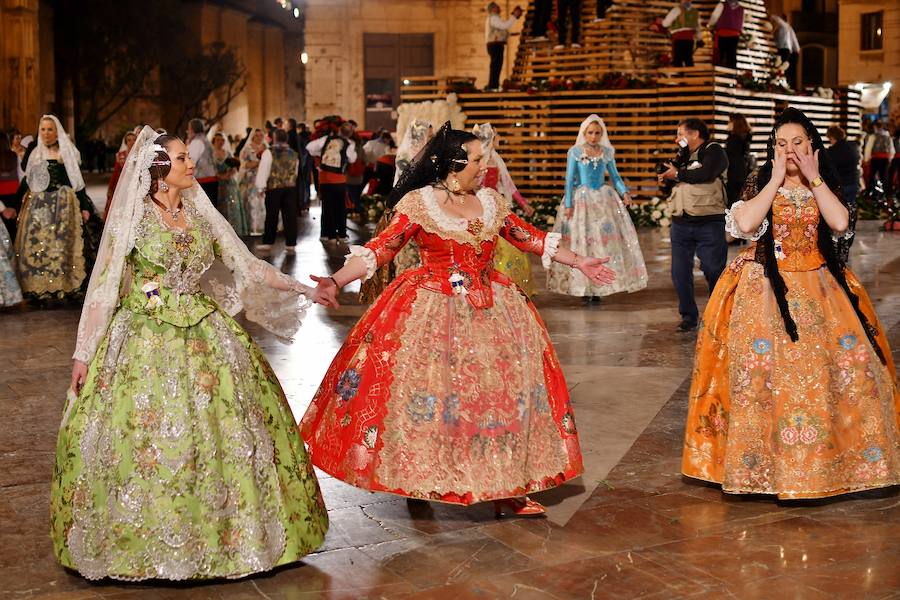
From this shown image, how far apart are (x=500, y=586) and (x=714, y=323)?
66.2 inches

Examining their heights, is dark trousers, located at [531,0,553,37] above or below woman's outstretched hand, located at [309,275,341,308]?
above

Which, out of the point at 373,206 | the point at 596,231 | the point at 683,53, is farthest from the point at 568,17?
the point at 596,231

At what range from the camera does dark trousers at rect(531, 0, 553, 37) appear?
2233 centimetres

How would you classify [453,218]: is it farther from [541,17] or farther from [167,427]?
[541,17]

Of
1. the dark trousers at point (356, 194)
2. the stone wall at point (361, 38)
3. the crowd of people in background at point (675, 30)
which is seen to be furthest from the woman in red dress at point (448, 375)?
the stone wall at point (361, 38)

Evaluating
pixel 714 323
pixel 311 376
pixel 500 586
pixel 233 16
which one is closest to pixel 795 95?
pixel 311 376

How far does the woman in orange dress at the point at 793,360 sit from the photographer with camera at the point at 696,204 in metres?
3.68

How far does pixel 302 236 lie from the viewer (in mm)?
17875

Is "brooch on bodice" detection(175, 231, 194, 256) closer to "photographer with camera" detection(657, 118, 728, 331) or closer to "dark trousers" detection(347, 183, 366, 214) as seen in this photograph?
"photographer with camera" detection(657, 118, 728, 331)

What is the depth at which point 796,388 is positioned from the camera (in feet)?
17.1

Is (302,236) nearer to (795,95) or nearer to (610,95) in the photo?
(610,95)

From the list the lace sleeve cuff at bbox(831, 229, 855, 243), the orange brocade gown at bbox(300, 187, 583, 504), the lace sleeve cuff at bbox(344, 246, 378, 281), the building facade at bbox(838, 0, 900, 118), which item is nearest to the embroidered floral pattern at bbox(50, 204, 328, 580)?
the orange brocade gown at bbox(300, 187, 583, 504)

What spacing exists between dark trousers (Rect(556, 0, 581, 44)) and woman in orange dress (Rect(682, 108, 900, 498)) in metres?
17.1

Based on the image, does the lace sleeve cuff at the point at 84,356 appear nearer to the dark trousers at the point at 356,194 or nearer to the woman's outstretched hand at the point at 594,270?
the woman's outstretched hand at the point at 594,270
